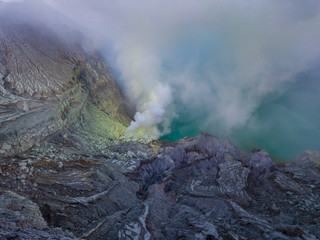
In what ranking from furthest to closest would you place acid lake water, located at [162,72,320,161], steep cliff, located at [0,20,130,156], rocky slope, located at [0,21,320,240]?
acid lake water, located at [162,72,320,161] → steep cliff, located at [0,20,130,156] → rocky slope, located at [0,21,320,240]

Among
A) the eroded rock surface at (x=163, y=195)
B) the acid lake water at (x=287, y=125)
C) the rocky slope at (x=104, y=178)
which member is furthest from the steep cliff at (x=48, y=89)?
the acid lake water at (x=287, y=125)

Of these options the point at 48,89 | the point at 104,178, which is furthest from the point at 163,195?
the point at 48,89

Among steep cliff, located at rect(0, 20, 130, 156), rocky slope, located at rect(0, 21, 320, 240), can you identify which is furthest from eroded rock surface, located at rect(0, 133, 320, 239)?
steep cliff, located at rect(0, 20, 130, 156)

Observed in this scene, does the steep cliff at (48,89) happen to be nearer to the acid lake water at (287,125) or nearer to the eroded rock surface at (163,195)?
the eroded rock surface at (163,195)

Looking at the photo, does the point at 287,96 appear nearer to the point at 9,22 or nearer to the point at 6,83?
the point at 6,83

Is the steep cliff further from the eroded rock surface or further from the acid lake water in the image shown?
the acid lake water
